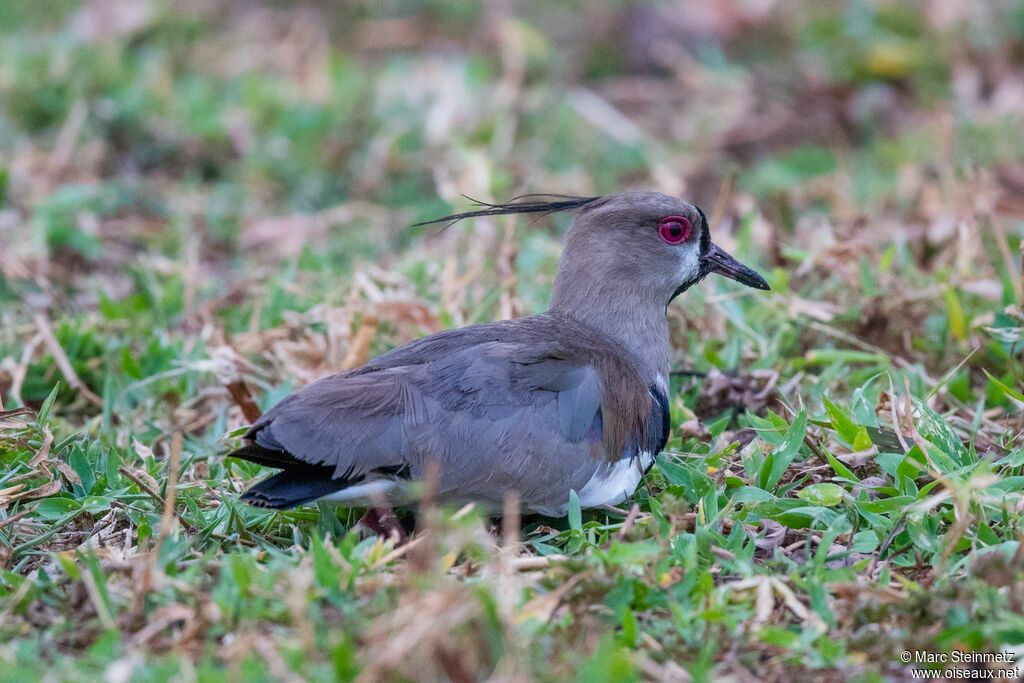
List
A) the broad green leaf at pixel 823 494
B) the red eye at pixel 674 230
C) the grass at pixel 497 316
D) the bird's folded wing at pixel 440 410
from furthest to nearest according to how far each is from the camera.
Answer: the red eye at pixel 674 230, the broad green leaf at pixel 823 494, the bird's folded wing at pixel 440 410, the grass at pixel 497 316

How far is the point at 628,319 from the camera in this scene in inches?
161

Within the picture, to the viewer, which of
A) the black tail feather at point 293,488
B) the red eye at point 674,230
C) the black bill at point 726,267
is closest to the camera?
the black tail feather at point 293,488

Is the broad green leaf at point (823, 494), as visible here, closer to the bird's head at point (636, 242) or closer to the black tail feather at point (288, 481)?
the bird's head at point (636, 242)

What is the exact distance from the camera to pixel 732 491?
11.5ft

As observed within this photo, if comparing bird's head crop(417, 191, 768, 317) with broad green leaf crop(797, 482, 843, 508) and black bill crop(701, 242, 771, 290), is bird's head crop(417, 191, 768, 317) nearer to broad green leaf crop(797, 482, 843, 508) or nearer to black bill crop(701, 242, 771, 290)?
black bill crop(701, 242, 771, 290)

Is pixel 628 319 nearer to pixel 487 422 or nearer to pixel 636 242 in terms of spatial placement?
pixel 636 242

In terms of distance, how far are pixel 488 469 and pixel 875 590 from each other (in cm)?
108

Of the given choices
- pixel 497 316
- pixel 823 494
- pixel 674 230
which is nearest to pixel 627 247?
pixel 674 230

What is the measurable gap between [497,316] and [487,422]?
1384 millimetres

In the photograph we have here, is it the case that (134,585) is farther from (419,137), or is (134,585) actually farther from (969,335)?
(419,137)

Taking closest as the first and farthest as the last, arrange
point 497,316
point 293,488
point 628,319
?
point 293,488, point 628,319, point 497,316

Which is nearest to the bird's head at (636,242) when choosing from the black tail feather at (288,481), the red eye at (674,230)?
the red eye at (674,230)

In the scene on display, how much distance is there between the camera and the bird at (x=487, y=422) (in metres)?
3.22

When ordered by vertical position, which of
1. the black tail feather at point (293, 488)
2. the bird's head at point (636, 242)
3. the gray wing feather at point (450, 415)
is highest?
the bird's head at point (636, 242)
